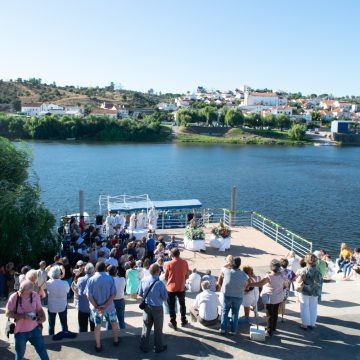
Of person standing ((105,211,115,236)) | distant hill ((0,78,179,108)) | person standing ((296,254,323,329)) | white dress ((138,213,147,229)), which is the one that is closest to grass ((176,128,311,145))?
distant hill ((0,78,179,108))

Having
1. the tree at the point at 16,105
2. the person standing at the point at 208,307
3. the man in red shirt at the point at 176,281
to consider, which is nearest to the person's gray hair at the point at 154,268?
the man in red shirt at the point at 176,281

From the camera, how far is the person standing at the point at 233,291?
7.12 meters

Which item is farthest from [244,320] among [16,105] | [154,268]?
[16,105]

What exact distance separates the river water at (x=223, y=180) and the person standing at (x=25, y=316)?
1091 cm

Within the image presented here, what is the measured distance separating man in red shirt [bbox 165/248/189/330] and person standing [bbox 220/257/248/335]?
690mm

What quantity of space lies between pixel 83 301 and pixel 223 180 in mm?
46425

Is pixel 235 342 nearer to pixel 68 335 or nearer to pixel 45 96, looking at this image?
pixel 68 335

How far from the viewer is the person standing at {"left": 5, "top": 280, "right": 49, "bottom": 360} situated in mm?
5742

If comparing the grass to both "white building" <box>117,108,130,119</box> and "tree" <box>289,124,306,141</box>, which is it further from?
"white building" <box>117,108,130,119</box>

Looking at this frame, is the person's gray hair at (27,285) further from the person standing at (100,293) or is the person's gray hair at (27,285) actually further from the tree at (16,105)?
the tree at (16,105)

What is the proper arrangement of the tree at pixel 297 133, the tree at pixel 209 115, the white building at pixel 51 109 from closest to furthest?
1. the tree at pixel 297 133
2. the tree at pixel 209 115
3. the white building at pixel 51 109

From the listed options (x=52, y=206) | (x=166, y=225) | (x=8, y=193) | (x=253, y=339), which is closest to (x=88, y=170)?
(x=52, y=206)

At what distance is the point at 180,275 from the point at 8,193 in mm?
8120

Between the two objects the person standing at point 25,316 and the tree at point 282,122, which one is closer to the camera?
the person standing at point 25,316
